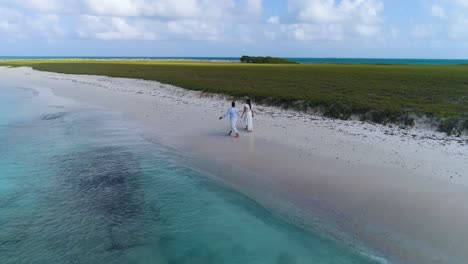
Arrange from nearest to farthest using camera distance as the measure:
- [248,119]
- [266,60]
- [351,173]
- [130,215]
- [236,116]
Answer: [130,215] < [351,173] < [236,116] < [248,119] < [266,60]

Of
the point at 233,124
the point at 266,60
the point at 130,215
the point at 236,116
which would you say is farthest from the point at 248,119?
the point at 266,60

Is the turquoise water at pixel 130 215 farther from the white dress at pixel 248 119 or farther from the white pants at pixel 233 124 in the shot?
the white dress at pixel 248 119

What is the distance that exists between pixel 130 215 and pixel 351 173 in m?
8.23

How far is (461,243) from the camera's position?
915 cm

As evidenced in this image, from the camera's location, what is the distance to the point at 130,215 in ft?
37.5

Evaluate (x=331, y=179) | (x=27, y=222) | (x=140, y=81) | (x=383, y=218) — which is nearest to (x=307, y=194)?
(x=331, y=179)

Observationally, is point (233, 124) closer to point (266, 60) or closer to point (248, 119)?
point (248, 119)

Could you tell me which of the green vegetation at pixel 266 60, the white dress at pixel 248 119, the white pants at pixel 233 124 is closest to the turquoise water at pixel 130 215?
the white pants at pixel 233 124

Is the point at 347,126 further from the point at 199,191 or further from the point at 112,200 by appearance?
the point at 112,200

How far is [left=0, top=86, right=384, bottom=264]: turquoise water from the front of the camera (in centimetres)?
938

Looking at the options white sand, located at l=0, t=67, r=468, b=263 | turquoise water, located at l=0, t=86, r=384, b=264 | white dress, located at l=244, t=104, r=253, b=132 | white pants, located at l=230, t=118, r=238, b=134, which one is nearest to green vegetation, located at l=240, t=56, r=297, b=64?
white sand, located at l=0, t=67, r=468, b=263

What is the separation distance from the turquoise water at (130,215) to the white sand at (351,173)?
1.06 m

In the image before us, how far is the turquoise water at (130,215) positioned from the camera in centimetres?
938

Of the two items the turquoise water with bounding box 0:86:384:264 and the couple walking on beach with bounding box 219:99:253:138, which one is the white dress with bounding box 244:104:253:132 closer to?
the couple walking on beach with bounding box 219:99:253:138
